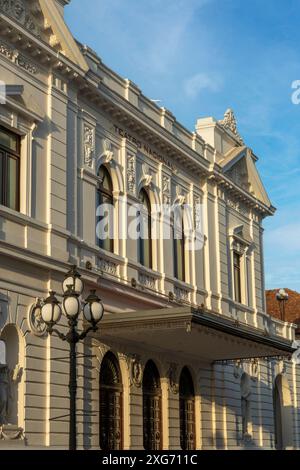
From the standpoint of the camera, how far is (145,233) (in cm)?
2805

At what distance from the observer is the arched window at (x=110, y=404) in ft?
79.2

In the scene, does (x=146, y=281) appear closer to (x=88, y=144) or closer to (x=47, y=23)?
(x=88, y=144)

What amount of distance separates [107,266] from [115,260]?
44 centimetres

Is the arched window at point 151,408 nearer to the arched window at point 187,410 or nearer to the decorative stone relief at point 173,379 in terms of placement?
the decorative stone relief at point 173,379

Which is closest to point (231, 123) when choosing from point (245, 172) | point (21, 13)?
point (245, 172)

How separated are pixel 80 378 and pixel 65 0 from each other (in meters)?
9.99

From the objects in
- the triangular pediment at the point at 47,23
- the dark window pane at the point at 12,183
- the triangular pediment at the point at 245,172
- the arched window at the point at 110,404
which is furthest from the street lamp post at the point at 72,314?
the triangular pediment at the point at 245,172

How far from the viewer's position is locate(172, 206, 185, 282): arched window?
99.0 feet

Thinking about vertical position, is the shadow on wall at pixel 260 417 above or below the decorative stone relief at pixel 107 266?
below

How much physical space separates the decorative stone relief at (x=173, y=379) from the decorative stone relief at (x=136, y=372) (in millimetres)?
2028

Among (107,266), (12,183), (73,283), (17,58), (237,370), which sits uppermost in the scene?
(17,58)

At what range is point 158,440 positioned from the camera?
27.0m

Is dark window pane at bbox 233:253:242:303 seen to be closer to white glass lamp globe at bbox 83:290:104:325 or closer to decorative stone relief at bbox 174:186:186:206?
decorative stone relief at bbox 174:186:186:206
